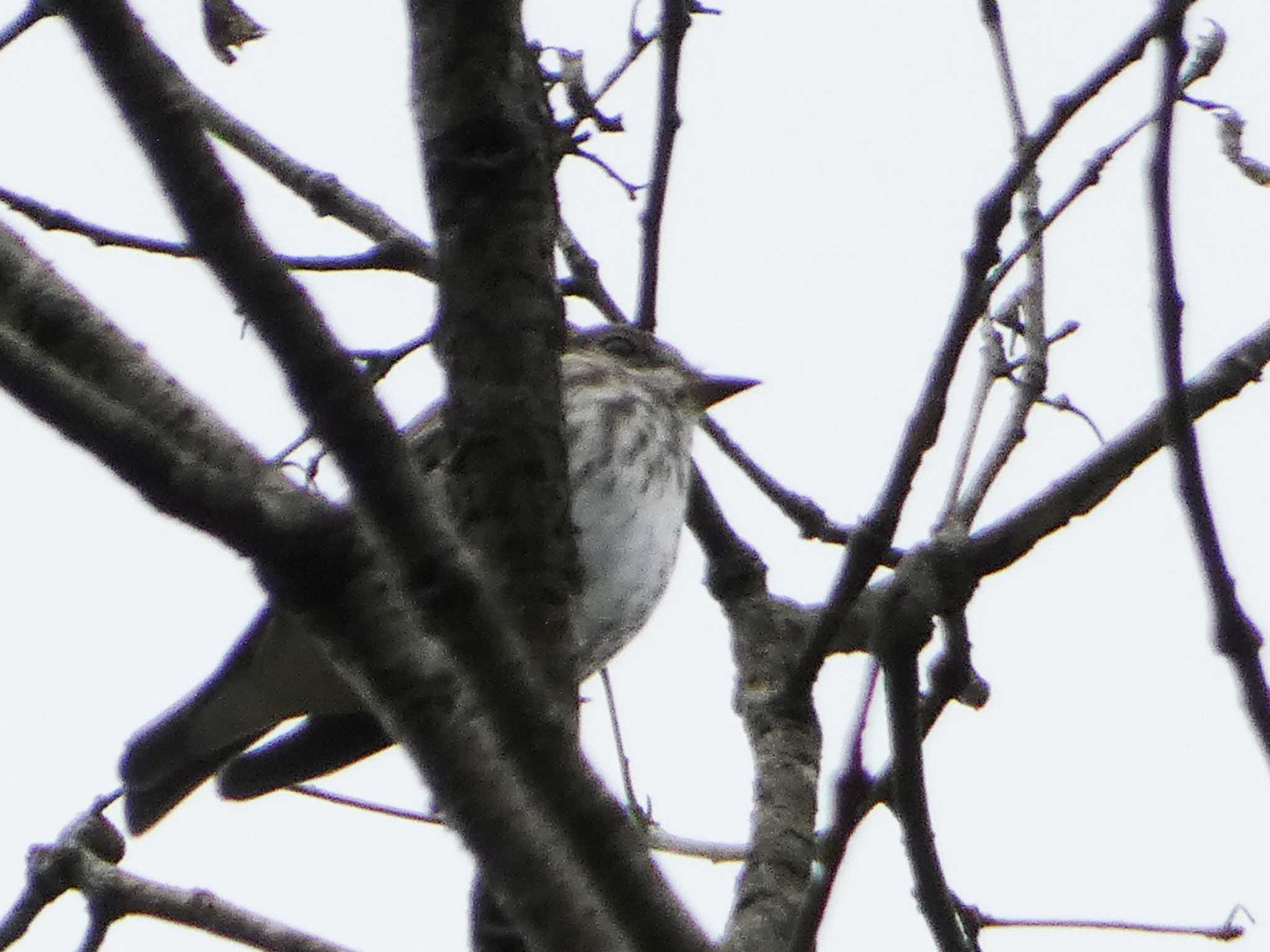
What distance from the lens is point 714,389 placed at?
6.68 metres

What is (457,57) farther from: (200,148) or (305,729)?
(305,729)

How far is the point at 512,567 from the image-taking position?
11.0ft

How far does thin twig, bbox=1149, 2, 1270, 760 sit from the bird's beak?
426 centimetres

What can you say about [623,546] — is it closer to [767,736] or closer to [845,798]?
[767,736]

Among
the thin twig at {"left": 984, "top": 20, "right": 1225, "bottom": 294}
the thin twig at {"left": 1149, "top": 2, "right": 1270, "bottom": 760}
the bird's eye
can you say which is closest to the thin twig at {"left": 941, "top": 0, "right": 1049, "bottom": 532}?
the thin twig at {"left": 984, "top": 20, "right": 1225, "bottom": 294}

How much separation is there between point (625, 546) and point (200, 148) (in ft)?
12.6

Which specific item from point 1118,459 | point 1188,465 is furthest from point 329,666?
point 1188,465

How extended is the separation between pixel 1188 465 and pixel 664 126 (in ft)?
7.44

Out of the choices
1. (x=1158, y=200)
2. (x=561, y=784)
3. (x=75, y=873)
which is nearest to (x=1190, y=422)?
(x=1158, y=200)

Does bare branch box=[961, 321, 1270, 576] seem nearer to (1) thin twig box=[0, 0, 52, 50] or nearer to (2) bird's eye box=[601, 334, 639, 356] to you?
(1) thin twig box=[0, 0, 52, 50]

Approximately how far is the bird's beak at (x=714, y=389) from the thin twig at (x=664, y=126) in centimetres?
212

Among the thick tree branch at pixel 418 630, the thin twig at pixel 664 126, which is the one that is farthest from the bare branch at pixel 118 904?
the thin twig at pixel 664 126

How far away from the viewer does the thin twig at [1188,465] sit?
2.13m

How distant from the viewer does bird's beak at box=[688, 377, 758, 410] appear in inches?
259
